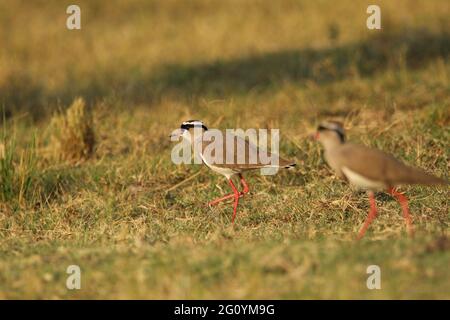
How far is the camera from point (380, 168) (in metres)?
5.96

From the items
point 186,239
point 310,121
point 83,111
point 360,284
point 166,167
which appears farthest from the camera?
point 310,121

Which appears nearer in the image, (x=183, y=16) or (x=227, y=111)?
(x=227, y=111)

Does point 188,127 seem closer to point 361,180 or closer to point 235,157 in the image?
point 235,157

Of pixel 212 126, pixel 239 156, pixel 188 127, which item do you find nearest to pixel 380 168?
pixel 239 156

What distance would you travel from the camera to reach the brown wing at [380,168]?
5.96m

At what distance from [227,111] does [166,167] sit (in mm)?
1595

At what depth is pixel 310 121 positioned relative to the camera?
10727 mm

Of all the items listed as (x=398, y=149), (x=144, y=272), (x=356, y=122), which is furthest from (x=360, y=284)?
(x=356, y=122)

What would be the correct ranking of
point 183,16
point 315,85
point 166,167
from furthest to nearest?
point 183,16 → point 315,85 → point 166,167

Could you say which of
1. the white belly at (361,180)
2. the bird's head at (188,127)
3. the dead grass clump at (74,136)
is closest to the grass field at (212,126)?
the dead grass clump at (74,136)

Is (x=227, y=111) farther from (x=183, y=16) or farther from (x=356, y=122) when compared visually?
(x=183, y=16)

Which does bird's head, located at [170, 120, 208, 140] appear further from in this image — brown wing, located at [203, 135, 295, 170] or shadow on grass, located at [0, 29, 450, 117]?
shadow on grass, located at [0, 29, 450, 117]

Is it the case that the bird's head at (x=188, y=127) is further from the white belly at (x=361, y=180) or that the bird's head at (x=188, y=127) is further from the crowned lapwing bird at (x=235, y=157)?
the white belly at (x=361, y=180)

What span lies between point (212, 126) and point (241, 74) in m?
4.11
